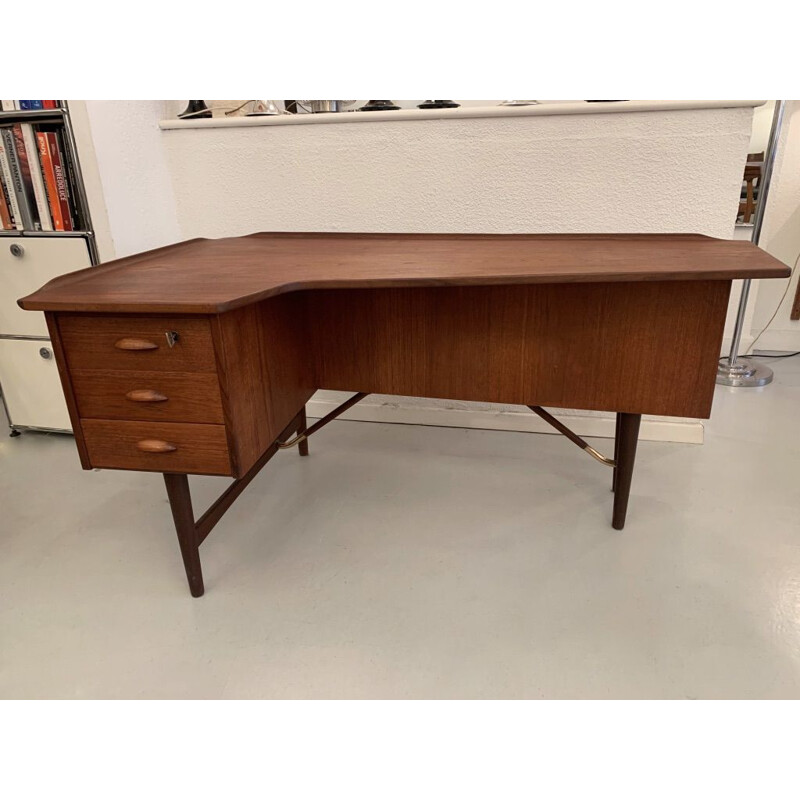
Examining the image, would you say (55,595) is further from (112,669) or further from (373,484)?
(373,484)

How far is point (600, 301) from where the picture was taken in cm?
145

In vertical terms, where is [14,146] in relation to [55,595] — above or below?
above

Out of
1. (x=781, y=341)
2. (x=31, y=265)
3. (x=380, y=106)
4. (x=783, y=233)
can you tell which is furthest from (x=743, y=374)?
(x=31, y=265)

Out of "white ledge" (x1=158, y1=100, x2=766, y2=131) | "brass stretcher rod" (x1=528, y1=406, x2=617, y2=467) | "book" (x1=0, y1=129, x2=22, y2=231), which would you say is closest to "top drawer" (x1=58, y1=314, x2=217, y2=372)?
"brass stretcher rod" (x1=528, y1=406, x2=617, y2=467)

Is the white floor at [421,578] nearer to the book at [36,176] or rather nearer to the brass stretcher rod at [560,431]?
the brass stretcher rod at [560,431]

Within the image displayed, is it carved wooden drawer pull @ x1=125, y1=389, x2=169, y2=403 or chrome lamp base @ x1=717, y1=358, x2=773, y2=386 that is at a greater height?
carved wooden drawer pull @ x1=125, y1=389, x2=169, y2=403

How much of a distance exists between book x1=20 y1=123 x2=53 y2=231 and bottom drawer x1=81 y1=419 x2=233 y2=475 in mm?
1093

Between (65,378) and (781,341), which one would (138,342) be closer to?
(65,378)

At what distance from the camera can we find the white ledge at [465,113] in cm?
183

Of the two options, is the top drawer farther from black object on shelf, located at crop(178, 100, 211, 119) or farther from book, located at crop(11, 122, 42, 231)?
black object on shelf, located at crop(178, 100, 211, 119)

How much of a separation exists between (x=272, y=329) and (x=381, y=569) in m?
0.68

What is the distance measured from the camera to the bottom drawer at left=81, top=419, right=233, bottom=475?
50.9 inches

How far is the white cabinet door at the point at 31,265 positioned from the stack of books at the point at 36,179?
5 cm
